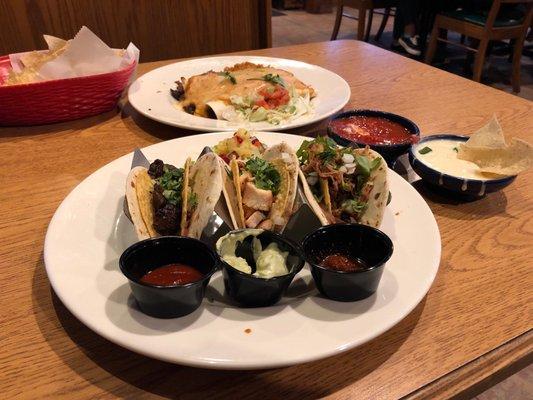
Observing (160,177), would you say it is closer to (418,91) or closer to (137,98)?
(137,98)

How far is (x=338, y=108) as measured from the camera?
208 cm

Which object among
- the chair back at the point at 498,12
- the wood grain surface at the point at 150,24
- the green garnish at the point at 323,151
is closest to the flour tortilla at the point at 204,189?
the green garnish at the point at 323,151

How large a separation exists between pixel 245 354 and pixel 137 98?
1.62 m

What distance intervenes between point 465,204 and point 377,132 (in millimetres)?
435

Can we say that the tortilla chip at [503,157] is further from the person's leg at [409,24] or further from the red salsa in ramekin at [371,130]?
the person's leg at [409,24]

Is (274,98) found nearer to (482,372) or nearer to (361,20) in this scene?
(482,372)

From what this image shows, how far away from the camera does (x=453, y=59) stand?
7.39m

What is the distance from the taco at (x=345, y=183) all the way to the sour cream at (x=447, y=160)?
0.30 meters

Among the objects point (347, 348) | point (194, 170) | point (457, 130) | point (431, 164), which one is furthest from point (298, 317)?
point (457, 130)

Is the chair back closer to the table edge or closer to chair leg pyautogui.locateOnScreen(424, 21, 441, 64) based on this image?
chair leg pyautogui.locateOnScreen(424, 21, 441, 64)

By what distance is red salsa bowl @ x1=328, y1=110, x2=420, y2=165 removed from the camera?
1.67 m

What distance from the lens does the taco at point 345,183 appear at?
1343mm

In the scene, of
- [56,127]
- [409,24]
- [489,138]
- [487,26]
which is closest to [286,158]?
[489,138]

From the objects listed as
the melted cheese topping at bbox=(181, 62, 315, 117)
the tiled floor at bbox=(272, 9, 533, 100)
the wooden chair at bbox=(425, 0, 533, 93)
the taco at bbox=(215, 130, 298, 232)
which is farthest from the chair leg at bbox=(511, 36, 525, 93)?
the taco at bbox=(215, 130, 298, 232)
